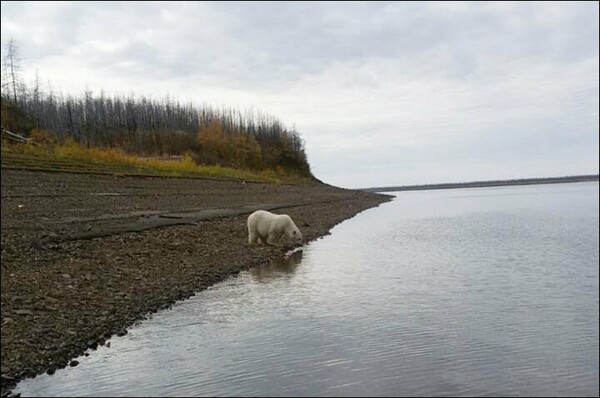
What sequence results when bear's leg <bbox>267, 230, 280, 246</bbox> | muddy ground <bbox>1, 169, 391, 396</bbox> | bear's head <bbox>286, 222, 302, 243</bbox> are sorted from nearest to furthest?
muddy ground <bbox>1, 169, 391, 396</bbox>, bear's leg <bbox>267, 230, 280, 246</bbox>, bear's head <bbox>286, 222, 302, 243</bbox>

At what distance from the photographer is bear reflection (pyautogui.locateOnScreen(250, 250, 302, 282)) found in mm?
14375

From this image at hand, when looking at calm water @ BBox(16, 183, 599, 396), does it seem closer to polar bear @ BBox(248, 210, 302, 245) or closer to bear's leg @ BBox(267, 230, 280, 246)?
polar bear @ BBox(248, 210, 302, 245)

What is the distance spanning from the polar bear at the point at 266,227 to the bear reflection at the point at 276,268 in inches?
74.7

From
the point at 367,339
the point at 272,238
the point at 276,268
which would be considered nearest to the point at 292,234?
the point at 272,238

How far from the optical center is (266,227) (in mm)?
19984

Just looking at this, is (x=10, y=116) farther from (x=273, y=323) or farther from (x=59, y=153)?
(x=273, y=323)

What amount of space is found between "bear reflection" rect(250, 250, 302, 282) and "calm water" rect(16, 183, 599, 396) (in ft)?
0.43

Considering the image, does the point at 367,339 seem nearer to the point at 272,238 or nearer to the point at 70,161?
the point at 272,238

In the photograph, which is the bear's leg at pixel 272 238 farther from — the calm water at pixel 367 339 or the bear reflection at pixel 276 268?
the calm water at pixel 367 339

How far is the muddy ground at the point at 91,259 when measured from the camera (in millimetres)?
8273

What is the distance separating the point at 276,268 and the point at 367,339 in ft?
24.8

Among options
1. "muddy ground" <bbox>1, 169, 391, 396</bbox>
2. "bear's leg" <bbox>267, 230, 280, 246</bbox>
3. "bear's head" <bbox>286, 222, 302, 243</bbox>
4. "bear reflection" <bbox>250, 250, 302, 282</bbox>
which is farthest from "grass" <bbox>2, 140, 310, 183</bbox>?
"bear reflection" <bbox>250, 250, 302, 282</bbox>

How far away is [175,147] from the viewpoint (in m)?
84.9

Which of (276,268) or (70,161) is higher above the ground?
(70,161)
